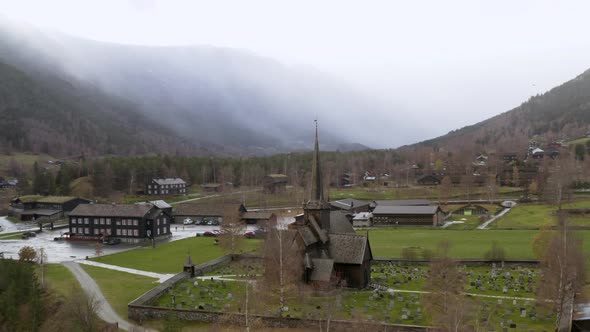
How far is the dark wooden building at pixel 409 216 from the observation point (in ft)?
323

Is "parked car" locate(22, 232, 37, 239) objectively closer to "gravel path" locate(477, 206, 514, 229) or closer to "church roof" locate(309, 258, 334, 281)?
"church roof" locate(309, 258, 334, 281)

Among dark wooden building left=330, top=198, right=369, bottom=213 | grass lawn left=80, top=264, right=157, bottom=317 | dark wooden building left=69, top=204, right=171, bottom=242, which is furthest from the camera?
dark wooden building left=330, top=198, right=369, bottom=213

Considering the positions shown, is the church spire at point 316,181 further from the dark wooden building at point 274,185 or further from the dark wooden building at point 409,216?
the dark wooden building at point 274,185

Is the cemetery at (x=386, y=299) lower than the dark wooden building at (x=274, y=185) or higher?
lower

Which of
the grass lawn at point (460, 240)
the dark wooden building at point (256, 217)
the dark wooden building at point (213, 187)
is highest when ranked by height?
the dark wooden building at point (213, 187)

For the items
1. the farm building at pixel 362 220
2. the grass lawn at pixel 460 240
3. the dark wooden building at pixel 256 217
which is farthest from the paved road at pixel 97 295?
the farm building at pixel 362 220

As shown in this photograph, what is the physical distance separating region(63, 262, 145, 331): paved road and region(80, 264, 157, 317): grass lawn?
46 cm

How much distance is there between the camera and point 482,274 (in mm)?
53594

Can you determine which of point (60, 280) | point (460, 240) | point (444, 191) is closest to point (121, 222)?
point (60, 280)

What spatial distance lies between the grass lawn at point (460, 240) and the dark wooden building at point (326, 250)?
1764 centimetres

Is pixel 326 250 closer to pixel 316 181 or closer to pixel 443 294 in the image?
pixel 316 181

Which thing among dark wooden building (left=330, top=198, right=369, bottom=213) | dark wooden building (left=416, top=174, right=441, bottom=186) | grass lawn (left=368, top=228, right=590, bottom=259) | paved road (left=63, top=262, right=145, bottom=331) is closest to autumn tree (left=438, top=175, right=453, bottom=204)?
dark wooden building (left=330, top=198, right=369, bottom=213)

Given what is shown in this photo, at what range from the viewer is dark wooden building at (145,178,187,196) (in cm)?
14588

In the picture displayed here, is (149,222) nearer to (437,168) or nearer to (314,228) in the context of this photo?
(314,228)
